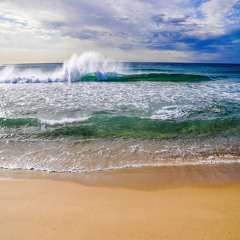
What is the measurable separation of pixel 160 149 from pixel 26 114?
6.81 m

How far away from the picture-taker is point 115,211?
9.66 feet

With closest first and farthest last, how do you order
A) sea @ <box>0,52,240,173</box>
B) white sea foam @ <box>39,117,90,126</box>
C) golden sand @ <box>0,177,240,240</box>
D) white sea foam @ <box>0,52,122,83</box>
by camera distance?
golden sand @ <box>0,177,240,240</box> < sea @ <box>0,52,240,173</box> < white sea foam @ <box>39,117,90,126</box> < white sea foam @ <box>0,52,122,83</box>

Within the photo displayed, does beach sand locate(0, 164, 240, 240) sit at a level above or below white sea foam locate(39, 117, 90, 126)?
below

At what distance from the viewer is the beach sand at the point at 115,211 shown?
2.52 metres

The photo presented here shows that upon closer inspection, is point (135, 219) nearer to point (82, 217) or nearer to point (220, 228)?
point (82, 217)

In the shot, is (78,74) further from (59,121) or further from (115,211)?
(115,211)

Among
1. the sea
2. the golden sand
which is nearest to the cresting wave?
the sea

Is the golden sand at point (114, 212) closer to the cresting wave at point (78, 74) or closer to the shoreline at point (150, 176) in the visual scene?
the shoreline at point (150, 176)

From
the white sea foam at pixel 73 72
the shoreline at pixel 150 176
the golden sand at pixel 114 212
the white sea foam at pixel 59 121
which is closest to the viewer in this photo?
the golden sand at pixel 114 212

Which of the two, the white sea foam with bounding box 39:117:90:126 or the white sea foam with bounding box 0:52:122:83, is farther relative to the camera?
the white sea foam with bounding box 0:52:122:83

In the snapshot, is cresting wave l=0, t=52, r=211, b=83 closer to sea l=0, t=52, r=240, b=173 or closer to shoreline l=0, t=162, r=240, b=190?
sea l=0, t=52, r=240, b=173

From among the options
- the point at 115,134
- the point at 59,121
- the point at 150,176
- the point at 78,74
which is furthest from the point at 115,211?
the point at 78,74

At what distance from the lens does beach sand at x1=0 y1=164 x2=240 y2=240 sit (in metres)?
2.52

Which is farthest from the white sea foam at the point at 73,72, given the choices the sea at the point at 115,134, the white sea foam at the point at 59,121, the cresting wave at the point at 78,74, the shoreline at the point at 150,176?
the shoreline at the point at 150,176
